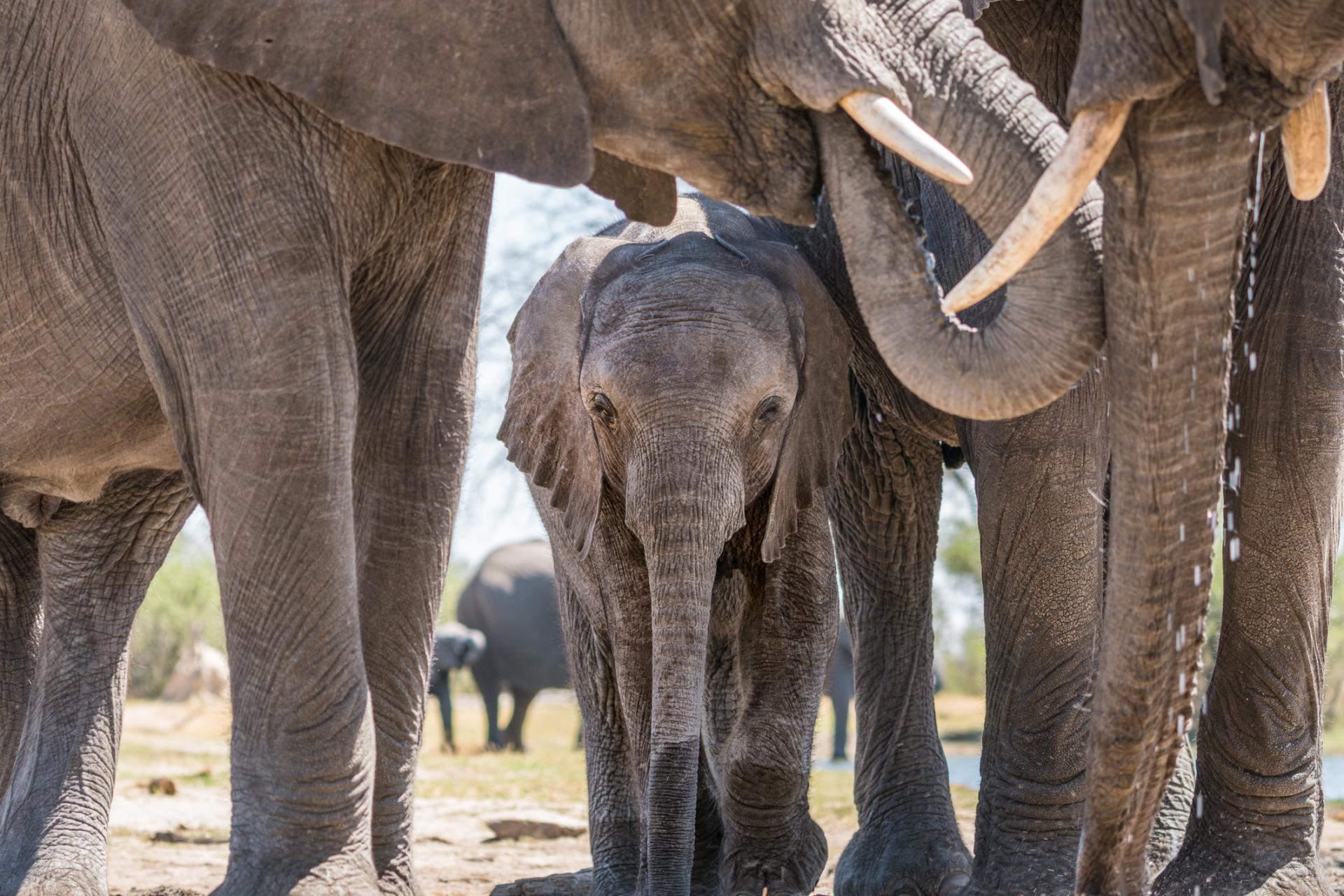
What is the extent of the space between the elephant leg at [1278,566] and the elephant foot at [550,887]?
1.51 metres

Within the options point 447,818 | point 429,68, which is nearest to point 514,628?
point 447,818

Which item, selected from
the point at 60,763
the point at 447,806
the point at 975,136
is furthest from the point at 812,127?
the point at 447,806

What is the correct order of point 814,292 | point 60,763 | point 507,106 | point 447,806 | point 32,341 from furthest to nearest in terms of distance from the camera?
1. point 447,806
2. point 60,763
3. point 814,292
4. point 32,341
5. point 507,106

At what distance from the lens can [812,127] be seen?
349cm

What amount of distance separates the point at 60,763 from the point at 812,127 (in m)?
2.58

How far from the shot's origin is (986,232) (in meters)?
3.30

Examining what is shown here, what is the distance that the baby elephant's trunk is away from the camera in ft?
13.0

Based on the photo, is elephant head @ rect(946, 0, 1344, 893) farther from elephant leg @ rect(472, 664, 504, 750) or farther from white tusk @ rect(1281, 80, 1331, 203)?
elephant leg @ rect(472, 664, 504, 750)

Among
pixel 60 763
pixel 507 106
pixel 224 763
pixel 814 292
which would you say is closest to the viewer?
pixel 507 106

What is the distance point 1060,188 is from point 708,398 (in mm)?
1370

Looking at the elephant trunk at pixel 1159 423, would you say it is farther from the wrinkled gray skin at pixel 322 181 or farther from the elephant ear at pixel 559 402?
the elephant ear at pixel 559 402

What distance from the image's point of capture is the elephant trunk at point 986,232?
3.17 m

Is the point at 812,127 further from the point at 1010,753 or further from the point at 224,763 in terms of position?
the point at 224,763

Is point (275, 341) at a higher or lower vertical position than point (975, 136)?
lower
